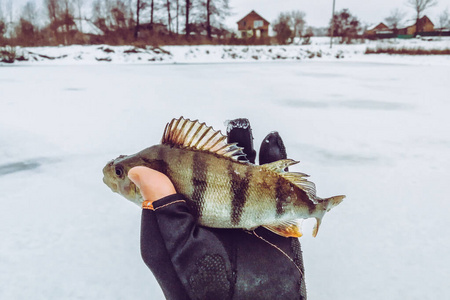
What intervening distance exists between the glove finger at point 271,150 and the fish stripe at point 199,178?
756mm

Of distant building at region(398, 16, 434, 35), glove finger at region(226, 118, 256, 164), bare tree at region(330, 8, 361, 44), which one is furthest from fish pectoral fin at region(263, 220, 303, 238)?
distant building at region(398, 16, 434, 35)

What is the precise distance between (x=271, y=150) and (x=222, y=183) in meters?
0.79

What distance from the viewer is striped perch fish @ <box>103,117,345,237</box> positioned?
108 centimetres

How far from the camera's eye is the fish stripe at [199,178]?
1093 millimetres

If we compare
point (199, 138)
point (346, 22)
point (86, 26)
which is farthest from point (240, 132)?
point (346, 22)

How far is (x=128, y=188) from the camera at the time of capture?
1.16 meters

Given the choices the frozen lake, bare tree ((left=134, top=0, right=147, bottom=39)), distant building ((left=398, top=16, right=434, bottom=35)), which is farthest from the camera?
distant building ((left=398, top=16, right=434, bottom=35))

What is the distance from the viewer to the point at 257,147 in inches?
139

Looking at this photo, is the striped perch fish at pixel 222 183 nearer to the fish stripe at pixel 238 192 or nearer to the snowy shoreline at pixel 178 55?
the fish stripe at pixel 238 192

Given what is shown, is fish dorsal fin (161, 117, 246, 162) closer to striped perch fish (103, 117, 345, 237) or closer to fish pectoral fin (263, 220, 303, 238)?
striped perch fish (103, 117, 345, 237)

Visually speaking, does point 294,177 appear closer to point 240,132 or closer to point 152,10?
point 240,132

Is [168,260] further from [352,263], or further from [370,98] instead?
[370,98]

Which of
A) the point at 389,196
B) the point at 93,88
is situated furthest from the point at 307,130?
the point at 93,88

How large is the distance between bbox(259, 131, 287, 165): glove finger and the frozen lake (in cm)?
51
